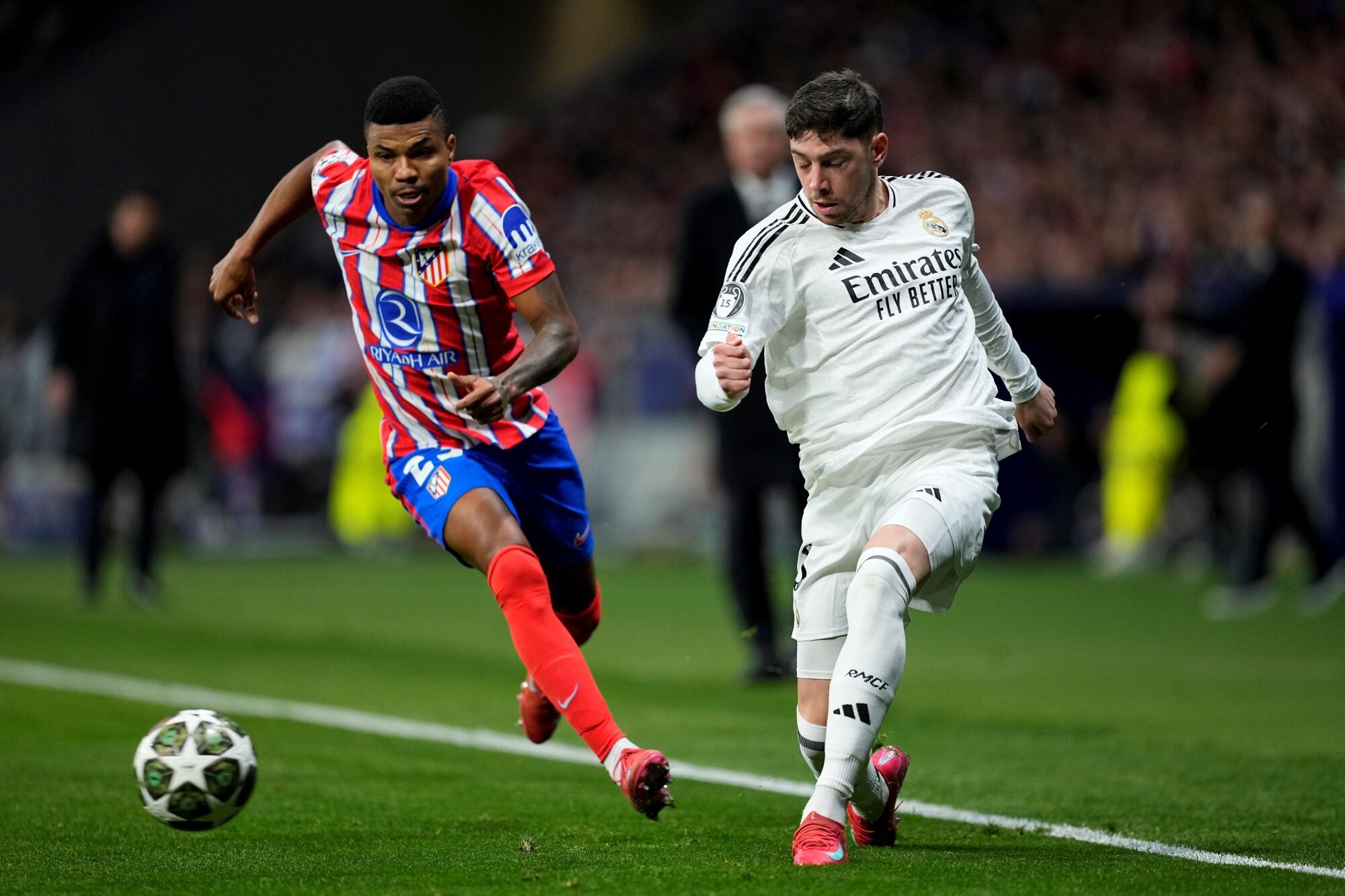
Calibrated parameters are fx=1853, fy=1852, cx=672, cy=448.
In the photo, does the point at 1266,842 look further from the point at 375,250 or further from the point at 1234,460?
the point at 1234,460

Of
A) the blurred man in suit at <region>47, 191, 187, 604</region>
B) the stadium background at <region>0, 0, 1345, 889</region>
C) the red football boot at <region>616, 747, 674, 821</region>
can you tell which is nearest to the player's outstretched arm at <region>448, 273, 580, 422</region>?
the red football boot at <region>616, 747, 674, 821</region>

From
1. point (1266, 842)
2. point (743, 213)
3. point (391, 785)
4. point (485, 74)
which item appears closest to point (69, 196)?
point (485, 74)

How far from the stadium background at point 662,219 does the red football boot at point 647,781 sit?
5837 millimetres

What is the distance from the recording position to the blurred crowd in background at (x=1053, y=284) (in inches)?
588

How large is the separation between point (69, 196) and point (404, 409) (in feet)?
61.8

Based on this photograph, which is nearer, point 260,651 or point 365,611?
point 260,651

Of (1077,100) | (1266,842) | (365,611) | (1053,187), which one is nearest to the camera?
(1266,842)

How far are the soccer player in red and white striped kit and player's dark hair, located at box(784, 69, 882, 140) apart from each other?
1.01 meters

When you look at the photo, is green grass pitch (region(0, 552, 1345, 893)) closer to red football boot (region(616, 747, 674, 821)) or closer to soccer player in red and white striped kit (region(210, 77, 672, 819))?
red football boot (region(616, 747, 674, 821))

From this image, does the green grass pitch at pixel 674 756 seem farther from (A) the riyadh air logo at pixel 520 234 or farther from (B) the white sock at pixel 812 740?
(A) the riyadh air logo at pixel 520 234

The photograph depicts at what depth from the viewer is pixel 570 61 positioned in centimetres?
2739

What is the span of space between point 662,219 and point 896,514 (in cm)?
2269

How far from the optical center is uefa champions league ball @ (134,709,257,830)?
4.86 metres

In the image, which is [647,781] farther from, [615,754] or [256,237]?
[256,237]
